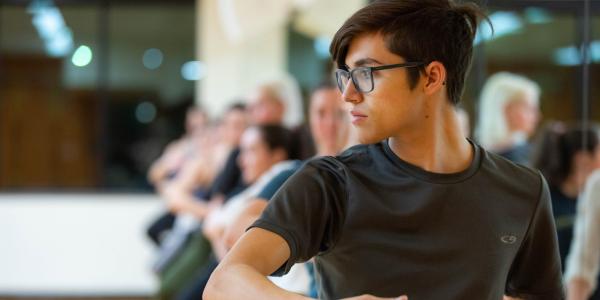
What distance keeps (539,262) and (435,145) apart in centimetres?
25

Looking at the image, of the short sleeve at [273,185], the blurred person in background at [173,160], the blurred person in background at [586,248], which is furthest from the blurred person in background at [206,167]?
the blurred person in background at [586,248]

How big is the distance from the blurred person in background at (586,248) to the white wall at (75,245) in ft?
20.7

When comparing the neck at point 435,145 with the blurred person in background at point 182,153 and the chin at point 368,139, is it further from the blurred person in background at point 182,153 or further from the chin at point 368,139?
the blurred person in background at point 182,153

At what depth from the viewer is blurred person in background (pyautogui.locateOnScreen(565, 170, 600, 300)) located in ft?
6.79

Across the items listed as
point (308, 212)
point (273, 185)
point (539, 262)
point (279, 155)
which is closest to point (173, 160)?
point (279, 155)

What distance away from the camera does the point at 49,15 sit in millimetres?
8328

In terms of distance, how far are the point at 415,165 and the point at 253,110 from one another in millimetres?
2697

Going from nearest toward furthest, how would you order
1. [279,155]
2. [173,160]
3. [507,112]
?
[507,112]
[279,155]
[173,160]

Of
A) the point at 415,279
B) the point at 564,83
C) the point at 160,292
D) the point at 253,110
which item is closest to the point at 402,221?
the point at 415,279

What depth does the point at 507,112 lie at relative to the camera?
106 inches

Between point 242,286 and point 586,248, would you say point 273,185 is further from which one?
point 242,286

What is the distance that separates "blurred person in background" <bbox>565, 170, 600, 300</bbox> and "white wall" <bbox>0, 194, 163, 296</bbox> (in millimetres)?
6311

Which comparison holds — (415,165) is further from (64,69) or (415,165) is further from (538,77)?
(64,69)

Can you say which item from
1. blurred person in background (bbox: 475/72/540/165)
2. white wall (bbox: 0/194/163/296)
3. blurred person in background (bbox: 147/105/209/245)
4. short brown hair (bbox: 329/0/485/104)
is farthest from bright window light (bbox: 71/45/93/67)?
short brown hair (bbox: 329/0/485/104)
